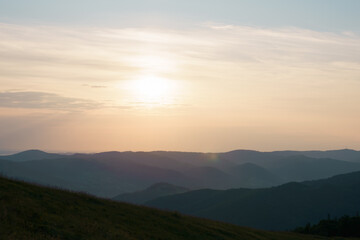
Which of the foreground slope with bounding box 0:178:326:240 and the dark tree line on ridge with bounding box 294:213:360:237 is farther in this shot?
the dark tree line on ridge with bounding box 294:213:360:237

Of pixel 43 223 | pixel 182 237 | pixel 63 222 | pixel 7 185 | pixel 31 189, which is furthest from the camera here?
pixel 182 237

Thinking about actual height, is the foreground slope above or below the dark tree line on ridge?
above

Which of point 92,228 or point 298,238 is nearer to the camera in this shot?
point 92,228

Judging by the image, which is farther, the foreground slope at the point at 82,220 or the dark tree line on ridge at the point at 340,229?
the dark tree line on ridge at the point at 340,229

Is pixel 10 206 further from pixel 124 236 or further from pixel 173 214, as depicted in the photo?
pixel 173 214

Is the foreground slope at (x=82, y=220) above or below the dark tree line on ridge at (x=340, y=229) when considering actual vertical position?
above

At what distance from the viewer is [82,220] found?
28.0 m

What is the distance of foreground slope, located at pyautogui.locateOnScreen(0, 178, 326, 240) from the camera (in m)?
23.5

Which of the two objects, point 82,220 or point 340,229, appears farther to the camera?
point 340,229

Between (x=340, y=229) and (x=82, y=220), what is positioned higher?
(x=82, y=220)

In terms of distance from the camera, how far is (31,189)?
102 feet

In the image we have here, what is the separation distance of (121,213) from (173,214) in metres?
7.14

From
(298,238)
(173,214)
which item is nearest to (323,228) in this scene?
(298,238)

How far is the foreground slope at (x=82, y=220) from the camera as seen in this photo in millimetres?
23531
